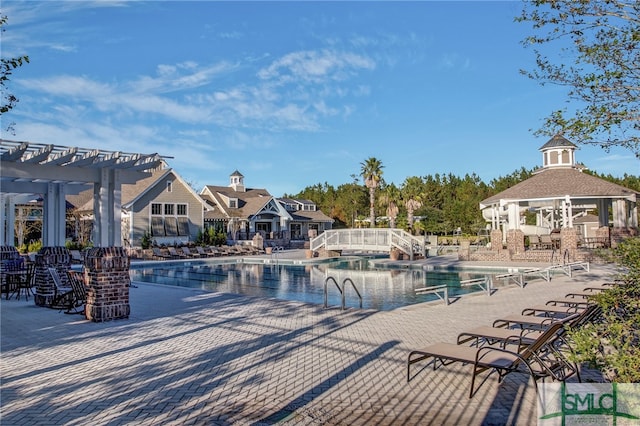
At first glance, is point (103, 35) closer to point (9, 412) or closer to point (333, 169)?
point (9, 412)

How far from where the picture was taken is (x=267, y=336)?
7.69 meters

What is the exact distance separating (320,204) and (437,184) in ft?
58.4

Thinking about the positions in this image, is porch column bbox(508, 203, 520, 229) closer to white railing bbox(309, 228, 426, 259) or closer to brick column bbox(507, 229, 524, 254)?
brick column bbox(507, 229, 524, 254)

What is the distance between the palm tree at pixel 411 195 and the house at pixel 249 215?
9.76 m

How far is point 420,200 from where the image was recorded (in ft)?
156

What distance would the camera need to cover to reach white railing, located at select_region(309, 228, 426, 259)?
2638cm

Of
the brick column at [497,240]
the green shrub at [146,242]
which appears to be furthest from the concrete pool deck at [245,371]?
the green shrub at [146,242]

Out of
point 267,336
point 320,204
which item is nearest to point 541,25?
point 267,336

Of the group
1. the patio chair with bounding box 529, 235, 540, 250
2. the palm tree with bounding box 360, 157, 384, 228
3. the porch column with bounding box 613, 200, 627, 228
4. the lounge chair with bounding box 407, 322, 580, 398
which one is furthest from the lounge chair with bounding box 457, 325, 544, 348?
the palm tree with bounding box 360, 157, 384, 228

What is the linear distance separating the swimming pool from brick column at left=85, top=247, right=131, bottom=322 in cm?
481

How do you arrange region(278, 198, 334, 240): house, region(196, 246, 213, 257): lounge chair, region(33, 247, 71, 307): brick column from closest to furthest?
1. region(33, 247, 71, 307): brick column
2. region(196, 246, 213, 257): lounge chair
3. region(278, 198, 334, 240): house

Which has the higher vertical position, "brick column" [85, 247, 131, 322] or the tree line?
the tree line

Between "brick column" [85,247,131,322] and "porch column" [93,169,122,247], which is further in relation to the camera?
"porch column" [93,169,122,247]

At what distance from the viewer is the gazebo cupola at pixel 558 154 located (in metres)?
28.8
